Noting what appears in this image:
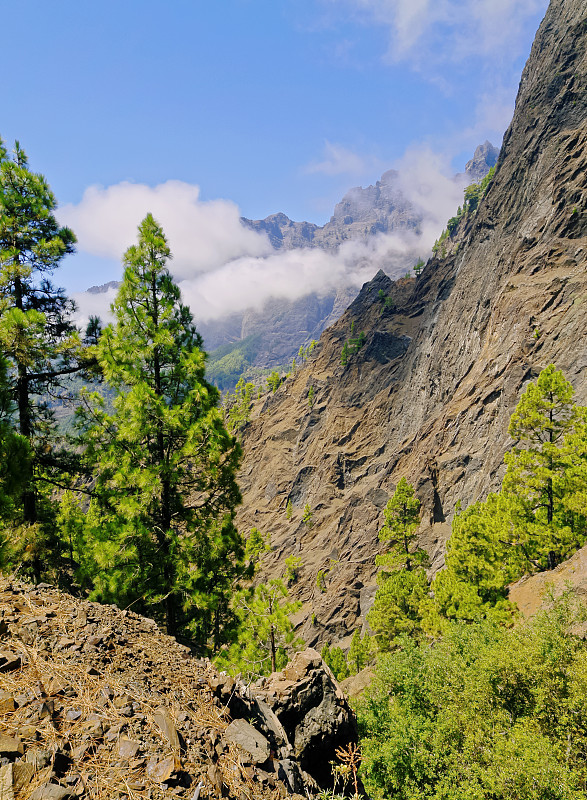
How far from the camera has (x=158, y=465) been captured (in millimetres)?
9367

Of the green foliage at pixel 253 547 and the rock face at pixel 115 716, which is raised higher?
the rock face at pixel 115 716

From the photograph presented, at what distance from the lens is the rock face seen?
11.0ft

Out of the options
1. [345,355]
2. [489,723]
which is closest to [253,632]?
[489,723]

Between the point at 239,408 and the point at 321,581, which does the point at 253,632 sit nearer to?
the point at 321,581

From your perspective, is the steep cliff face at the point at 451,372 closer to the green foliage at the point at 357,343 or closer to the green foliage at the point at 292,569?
the green foliage at the point at 292,569

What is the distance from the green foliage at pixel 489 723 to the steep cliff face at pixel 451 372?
27.7m

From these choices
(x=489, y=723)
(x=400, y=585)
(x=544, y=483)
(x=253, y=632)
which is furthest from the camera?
(x=400, y=585)

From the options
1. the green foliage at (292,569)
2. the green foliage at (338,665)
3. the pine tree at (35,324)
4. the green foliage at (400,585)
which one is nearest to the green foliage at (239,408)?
the green foliage at (292,569)

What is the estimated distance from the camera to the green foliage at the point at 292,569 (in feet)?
217

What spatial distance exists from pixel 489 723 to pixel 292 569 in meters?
62.1

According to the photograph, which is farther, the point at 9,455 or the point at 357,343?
the point at 357,343

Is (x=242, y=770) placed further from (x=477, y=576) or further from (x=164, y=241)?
(x=477, y=576)

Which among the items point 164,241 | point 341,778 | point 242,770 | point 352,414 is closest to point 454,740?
point 341,778

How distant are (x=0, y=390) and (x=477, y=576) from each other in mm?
20879
